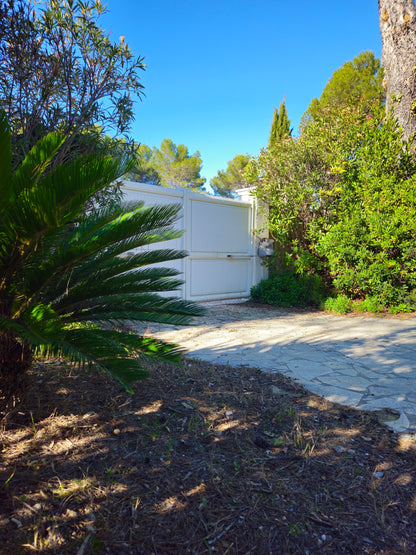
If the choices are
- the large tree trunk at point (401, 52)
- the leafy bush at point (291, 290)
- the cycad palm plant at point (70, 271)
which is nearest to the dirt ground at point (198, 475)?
the cycad palm plant at point (70, 271)

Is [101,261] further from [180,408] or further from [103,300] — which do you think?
[180,408]

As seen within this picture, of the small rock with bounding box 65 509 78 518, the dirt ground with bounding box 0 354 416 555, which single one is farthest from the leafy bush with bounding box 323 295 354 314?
the small rock with bounding box 65 509 78 518

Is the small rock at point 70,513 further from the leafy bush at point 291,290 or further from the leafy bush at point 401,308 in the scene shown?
the leafy bush at point 291,290

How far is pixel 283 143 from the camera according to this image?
8.14 m

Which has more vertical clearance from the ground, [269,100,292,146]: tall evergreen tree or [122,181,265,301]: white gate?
[269,100,292,146]: tall evergreen tree

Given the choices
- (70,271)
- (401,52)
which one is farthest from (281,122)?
(70,271)

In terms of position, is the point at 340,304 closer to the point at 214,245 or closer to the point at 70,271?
the point at 214,245

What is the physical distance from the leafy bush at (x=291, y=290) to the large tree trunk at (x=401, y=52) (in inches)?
147

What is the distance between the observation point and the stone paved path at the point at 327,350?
3.00 metres

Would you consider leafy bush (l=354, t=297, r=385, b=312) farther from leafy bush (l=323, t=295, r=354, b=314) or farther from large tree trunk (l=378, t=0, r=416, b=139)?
large tree trunk (l=378, t=0, r=416, b=139)

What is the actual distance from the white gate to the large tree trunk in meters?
3.83

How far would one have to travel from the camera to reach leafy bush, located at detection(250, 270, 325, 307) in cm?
802

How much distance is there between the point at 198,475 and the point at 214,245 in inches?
259

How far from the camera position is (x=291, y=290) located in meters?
8.18
